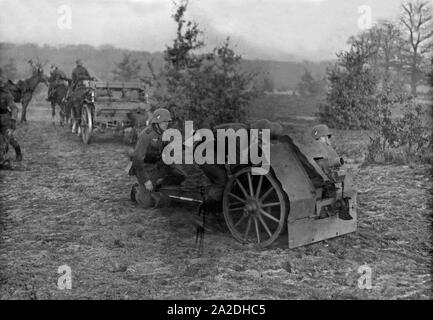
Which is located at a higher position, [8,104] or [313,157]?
[8,104]

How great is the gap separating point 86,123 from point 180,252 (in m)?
9.29

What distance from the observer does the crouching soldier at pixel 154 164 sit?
6.79m

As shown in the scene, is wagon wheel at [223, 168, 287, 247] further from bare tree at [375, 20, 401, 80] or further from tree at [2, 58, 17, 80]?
tree at [2, 58, 17, 80]

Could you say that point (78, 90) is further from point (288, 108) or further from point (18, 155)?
point (288, 108)

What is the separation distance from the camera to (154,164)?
7.28 m

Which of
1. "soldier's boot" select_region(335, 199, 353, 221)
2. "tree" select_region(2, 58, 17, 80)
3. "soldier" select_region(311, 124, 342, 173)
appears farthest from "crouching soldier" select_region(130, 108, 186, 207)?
"tree" select_region(2, 58, 17, 80)

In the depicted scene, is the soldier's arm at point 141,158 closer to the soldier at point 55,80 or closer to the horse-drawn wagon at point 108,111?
the horse-drawn wagon at point 108,111

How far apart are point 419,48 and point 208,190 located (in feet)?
60.3

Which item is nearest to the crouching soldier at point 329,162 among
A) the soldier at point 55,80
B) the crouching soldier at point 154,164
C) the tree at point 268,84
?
the crouching soldier at point 154,164

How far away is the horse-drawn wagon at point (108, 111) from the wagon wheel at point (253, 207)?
24.0ft

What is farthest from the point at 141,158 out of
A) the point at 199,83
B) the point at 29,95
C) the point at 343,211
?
the point at 29,95

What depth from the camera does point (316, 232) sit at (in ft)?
17.7
